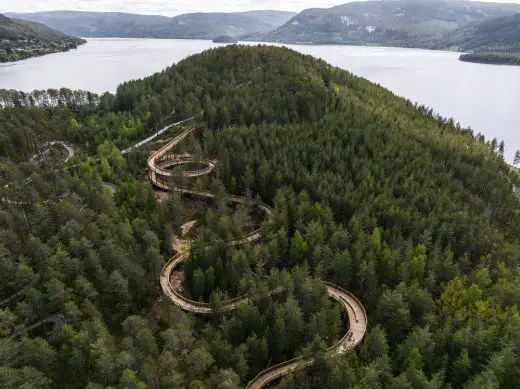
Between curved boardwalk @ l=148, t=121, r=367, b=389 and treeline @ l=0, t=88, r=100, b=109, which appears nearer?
curved boardwalk @ l=148, t=121, r=367, b=389

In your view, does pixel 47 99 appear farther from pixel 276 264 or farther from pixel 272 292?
pixel 272 292

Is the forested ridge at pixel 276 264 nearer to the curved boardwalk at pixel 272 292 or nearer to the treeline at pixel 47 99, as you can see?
the curved boardwalk at pixel 272 292

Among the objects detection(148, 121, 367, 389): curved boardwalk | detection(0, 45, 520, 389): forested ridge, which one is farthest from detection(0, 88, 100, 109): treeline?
detection(148, 121, 367, 389): curved boardwalk

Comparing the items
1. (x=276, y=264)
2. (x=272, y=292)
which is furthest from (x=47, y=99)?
(x=272, y=292)

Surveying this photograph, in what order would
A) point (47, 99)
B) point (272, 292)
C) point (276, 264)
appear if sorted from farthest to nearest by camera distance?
point (47, 99), point (276, 264), point (272, 292)

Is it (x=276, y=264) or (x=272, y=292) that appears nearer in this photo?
(x=272, y=292)

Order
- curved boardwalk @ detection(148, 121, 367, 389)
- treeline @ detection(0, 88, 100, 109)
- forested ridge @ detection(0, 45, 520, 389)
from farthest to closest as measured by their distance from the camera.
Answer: treeline @ detection(0, 88, 100, 109)
curved boardwalk @ detection(148, 121, 367, 389)
forested ridge @ detection(0, 45, 520, 389)

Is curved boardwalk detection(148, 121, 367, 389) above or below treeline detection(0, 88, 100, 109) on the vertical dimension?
below

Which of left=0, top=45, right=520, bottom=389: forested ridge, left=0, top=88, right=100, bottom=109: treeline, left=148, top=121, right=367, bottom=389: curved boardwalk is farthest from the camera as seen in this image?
left=0, top=88, right=100, bottom=109: treeline

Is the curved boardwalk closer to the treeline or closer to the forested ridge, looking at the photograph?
the forested ridge

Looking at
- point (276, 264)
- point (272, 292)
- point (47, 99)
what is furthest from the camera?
point (47, 99)
